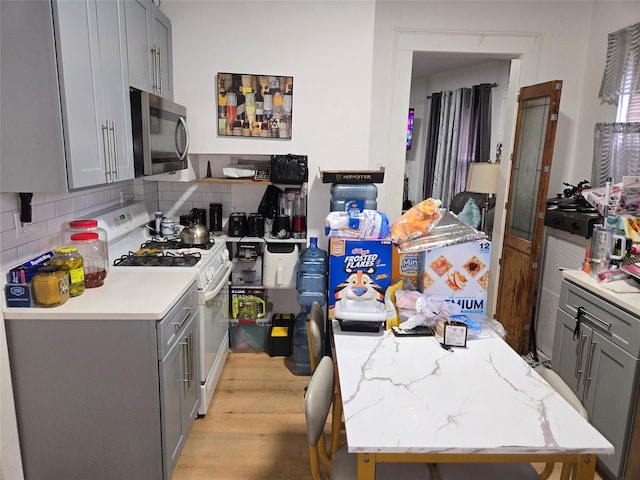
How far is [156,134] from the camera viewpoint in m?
2.46

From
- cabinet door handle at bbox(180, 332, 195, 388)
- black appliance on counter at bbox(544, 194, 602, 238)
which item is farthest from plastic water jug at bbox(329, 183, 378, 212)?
cabinet door handle at bbox(180, 332, 195, 388)

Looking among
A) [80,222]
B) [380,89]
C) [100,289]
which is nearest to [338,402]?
[100,289]

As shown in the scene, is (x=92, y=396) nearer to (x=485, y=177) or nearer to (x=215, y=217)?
(x=215, y=217)

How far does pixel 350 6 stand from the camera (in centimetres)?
306

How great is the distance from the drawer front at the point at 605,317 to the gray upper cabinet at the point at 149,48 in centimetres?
264

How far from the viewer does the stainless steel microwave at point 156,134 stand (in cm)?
231

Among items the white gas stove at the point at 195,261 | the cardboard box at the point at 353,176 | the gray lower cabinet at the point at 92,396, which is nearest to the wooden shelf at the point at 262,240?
the white gas stove at the point at 195,261

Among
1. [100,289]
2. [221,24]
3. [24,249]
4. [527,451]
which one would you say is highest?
[221,24]

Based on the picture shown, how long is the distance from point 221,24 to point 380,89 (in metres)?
1.28

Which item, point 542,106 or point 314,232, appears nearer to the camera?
point 542,106

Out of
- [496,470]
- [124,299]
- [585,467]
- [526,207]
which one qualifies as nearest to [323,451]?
[496,470]

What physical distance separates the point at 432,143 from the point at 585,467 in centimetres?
543

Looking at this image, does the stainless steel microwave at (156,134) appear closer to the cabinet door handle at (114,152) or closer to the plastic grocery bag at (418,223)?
the cabinet door handle at (114,152)

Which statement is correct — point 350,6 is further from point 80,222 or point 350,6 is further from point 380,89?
point 80,222
